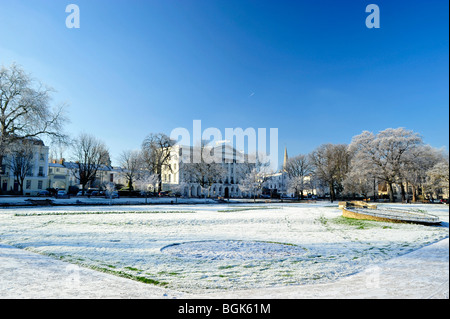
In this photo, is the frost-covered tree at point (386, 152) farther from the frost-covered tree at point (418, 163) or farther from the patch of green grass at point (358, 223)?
the patch of green grass at point (358, 223)

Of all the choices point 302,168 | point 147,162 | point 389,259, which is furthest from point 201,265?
point 302,168

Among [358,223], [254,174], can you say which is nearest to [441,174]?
[358,223]

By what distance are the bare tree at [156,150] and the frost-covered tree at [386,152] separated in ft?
120

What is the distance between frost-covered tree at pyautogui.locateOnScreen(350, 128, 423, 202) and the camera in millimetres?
48531

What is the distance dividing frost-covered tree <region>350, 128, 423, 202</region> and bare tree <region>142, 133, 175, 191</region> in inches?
1444

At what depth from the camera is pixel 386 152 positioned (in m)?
50.7

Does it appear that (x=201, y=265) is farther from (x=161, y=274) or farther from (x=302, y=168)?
(x=302, y=168)

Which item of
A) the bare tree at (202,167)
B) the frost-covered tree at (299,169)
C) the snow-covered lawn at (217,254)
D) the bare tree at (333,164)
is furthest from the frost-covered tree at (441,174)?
the bare tree at (202,167)

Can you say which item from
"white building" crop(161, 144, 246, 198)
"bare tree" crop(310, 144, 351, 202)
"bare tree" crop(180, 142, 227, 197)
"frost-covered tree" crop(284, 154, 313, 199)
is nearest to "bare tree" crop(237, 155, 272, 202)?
"white building" crop(161, 144, 246, 198)

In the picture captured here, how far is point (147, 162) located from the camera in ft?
208

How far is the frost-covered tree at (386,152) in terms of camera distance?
4853 centimetres

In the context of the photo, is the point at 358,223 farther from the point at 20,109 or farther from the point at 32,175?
the point at 32,175

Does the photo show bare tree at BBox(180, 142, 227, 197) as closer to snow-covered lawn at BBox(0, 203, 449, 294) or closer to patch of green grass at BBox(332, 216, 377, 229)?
patch of green grass at BBox(332, 216, 377, 229)
